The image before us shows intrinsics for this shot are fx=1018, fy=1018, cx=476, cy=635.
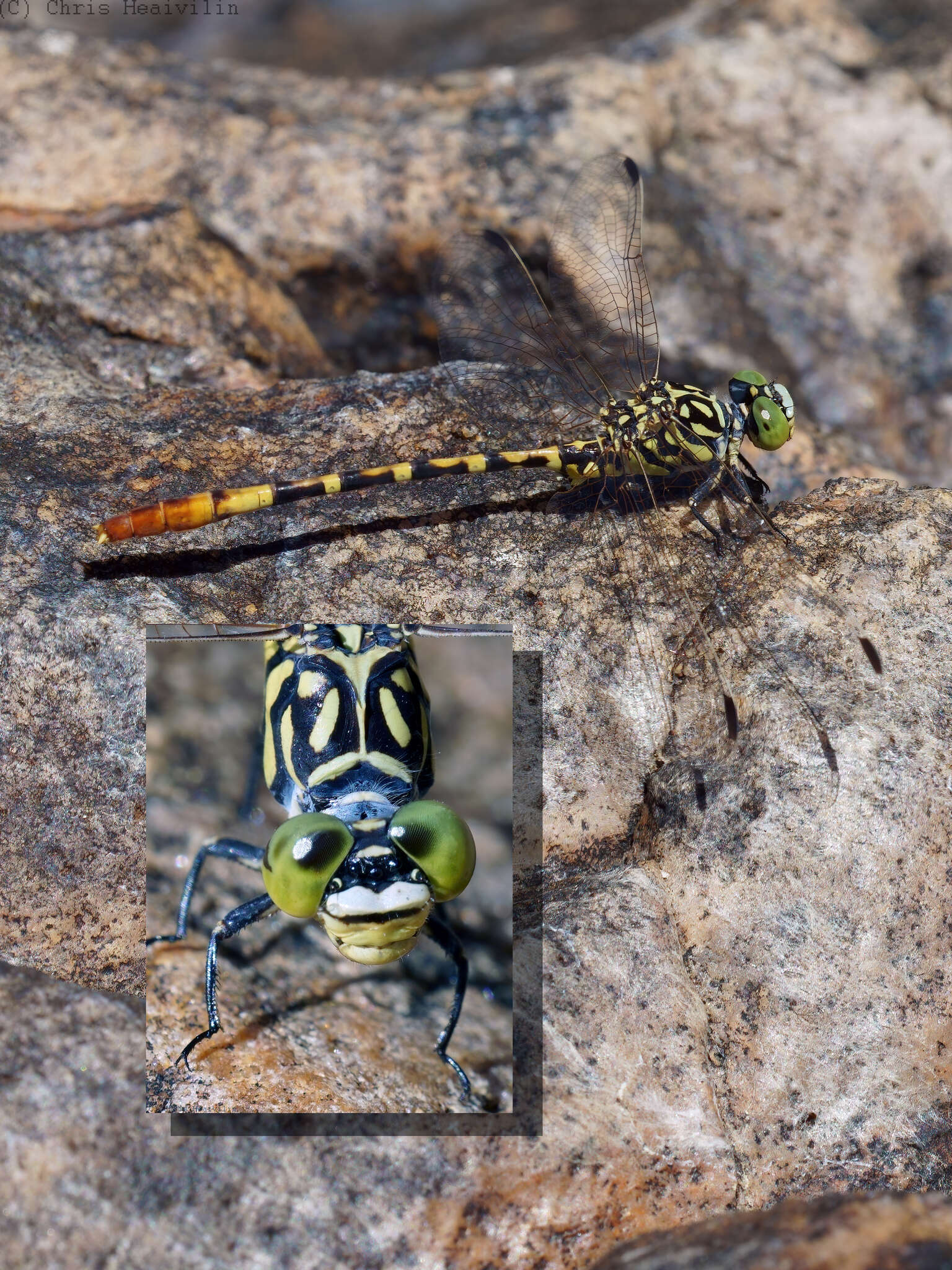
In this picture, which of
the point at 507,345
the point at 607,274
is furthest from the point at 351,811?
the point at 607,274

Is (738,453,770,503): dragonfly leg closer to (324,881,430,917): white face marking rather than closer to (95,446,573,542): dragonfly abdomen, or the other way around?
(95,446,573,542): dragonfly abdomen

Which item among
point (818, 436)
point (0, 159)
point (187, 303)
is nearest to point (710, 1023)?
point (818, 436)

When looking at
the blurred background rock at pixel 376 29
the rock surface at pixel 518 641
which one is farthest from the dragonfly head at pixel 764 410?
the blurred background rock at pixel 376 29

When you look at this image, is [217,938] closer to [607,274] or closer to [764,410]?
[764,410]

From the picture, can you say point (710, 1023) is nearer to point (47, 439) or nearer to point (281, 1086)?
point (281, 1086)

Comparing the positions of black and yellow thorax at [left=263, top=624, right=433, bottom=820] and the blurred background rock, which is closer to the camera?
black and yellow thorax at [left=263, top=624, right=433, bottom=820]

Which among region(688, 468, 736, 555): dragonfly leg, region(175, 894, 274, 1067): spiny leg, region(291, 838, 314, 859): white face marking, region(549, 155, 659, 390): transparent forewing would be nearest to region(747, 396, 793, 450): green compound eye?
region(688, 468, 736, 555): dragonfly leg

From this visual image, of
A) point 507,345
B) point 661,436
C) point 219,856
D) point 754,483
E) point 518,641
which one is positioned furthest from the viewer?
point 507,345
